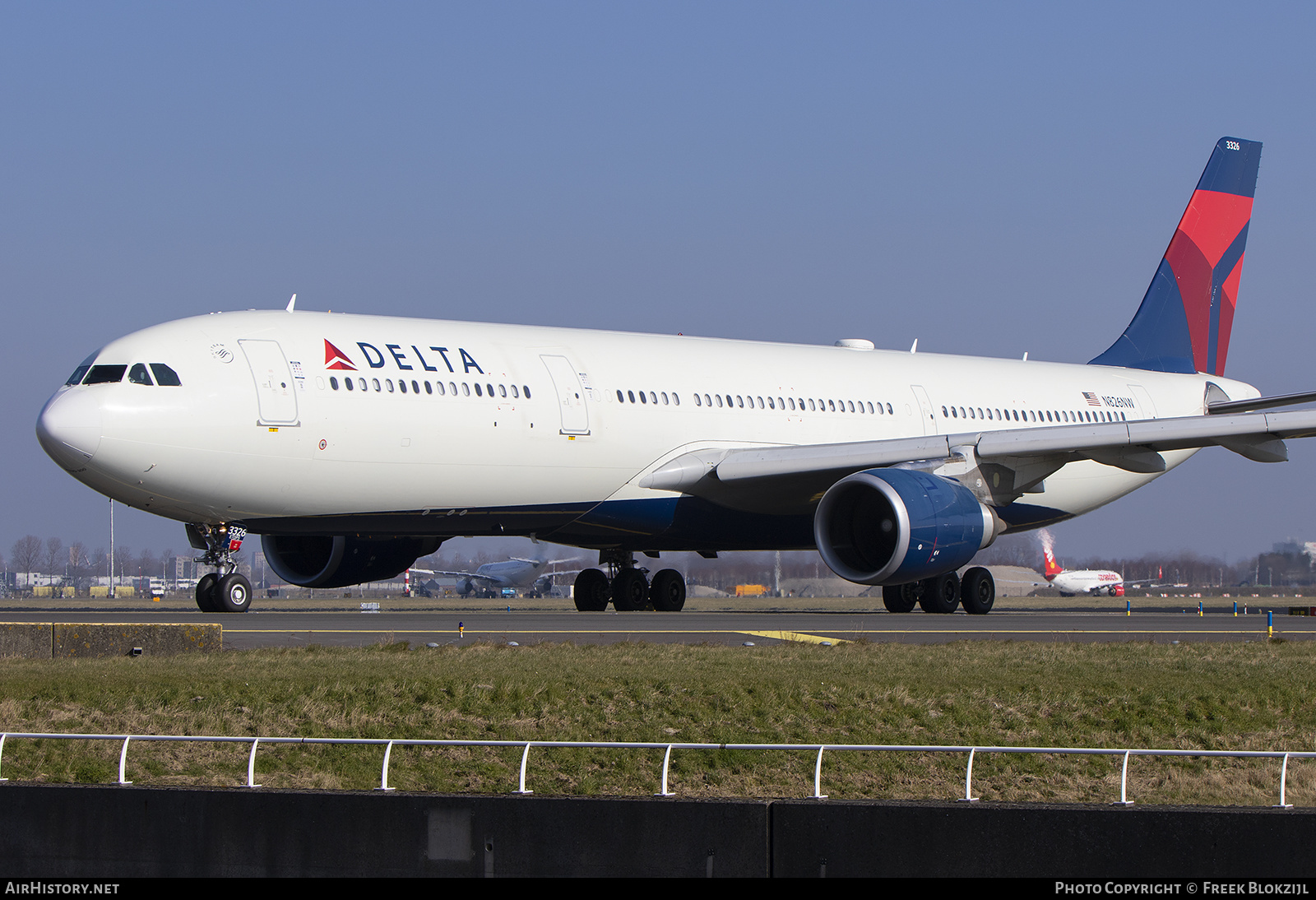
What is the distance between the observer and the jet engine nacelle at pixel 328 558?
2423cm

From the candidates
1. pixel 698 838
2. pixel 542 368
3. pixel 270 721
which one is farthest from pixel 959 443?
pixel 698 838

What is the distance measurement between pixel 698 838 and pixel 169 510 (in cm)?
1316

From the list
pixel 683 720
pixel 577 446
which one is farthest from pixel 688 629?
pixel 683 720

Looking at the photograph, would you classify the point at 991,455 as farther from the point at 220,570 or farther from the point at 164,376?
the point at 164,376

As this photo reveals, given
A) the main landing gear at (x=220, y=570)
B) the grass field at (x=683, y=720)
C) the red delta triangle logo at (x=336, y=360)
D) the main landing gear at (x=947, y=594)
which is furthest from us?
the main landing gear at (x=947, y=594)

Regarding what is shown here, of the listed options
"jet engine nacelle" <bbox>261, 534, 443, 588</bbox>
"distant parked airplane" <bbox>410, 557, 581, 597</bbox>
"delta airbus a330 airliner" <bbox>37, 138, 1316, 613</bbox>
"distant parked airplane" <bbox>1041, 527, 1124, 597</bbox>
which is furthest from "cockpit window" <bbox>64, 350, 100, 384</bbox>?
"distant parked airplane" <bbox>1041, 527, 1124, 597</bbox>

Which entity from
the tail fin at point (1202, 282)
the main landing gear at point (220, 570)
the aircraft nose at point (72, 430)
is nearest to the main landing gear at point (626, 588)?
the main landing gear at point (220, 570)

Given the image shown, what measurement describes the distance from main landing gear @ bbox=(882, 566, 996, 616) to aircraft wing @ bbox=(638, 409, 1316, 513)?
2.02m

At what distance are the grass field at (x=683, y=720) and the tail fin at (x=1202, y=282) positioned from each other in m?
19.9

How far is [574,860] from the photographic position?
789 centimetres

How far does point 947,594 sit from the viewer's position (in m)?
24.7

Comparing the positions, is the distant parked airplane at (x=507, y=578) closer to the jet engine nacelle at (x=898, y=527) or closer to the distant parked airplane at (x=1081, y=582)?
the distant parked airplane at (x=1081, y=582)

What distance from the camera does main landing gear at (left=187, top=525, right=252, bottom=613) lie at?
20156 mm

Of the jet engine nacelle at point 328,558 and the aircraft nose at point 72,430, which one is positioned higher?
the aircraft nose at point 72,430
